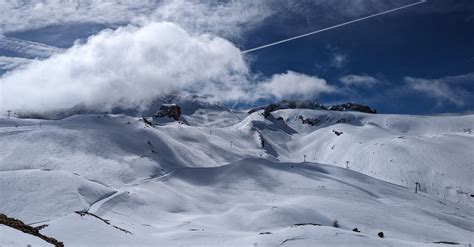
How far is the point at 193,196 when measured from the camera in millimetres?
72438

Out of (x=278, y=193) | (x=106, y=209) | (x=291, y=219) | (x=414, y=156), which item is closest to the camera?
(x=106, y=209)

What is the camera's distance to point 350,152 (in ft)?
645

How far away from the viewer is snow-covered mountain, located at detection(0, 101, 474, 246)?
30141mm

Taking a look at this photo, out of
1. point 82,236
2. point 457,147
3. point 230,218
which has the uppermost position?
point 457,147

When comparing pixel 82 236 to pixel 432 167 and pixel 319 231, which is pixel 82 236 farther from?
pixel 432 167

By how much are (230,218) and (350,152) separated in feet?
489

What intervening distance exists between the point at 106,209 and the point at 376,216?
109 ft

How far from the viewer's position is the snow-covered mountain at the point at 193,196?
98.9ft

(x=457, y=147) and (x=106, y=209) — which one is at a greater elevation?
(x=457, y=147)

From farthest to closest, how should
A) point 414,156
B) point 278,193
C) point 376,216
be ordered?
point 414,156, point 278,193, point 376,216

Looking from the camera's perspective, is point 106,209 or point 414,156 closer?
point 106,209

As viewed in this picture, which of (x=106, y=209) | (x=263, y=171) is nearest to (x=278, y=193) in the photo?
(x=263, y=171)

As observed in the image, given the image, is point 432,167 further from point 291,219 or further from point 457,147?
point 291,219

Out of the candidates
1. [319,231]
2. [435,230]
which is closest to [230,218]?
[435,230]
